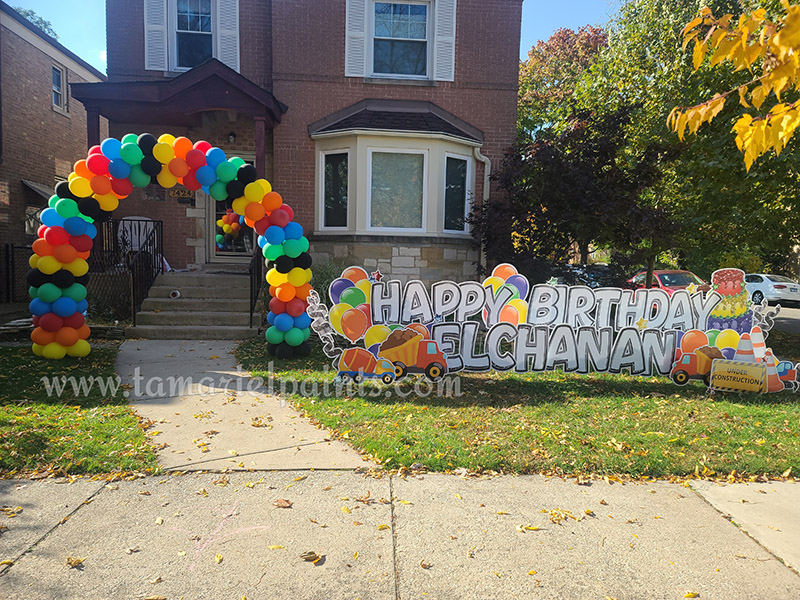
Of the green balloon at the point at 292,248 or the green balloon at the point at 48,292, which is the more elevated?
the green balloon at the point at 292,248

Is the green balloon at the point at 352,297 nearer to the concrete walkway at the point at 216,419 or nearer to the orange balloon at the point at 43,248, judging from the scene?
the concrete walkway at the point at 216,419

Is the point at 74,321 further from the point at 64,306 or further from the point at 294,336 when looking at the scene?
the point at 294,336

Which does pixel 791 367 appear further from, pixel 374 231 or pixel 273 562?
pixel 374 231

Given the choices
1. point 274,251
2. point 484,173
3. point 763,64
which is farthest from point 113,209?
point 484,173

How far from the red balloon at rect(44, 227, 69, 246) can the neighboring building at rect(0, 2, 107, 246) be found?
8.29 meters

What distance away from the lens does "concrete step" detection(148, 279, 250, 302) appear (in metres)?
9.95

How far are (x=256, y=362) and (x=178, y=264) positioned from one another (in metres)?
5.80

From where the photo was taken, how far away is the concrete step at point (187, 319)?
30.4ft

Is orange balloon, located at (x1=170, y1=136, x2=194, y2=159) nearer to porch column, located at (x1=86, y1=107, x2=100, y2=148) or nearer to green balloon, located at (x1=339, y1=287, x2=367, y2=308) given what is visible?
green balloon, located at (x1=339, y1=287, x2=367, y2=308)

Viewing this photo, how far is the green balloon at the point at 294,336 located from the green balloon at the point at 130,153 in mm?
3114

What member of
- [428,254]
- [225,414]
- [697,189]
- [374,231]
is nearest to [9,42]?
[374,231]

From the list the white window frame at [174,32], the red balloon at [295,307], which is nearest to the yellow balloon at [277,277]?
the red balloon at [295,307]

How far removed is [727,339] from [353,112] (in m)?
8.51

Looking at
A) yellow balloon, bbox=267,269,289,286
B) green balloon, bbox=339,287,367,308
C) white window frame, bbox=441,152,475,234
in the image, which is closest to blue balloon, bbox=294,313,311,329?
yellow balloon, bbox=267,269,289,286
